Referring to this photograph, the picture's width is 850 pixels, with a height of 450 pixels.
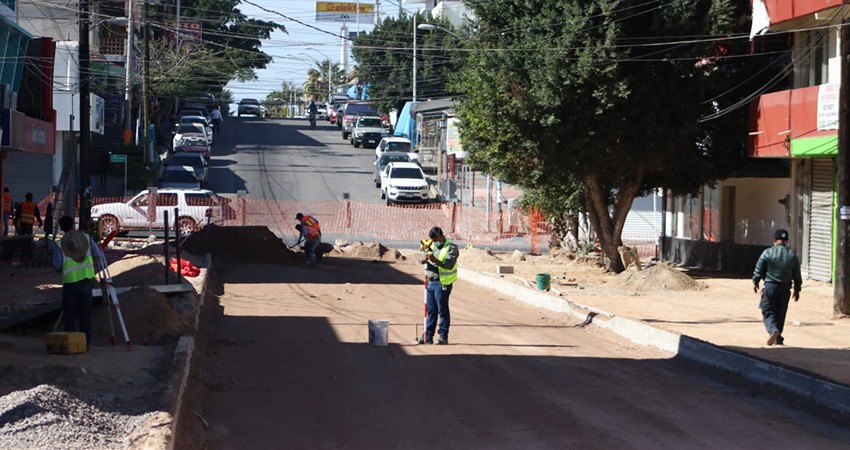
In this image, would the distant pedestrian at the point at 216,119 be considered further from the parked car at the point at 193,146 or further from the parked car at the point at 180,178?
the parked car at the point at 180,178

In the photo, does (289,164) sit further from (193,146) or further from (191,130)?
(193,146)

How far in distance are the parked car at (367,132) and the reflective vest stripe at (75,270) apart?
5216cm

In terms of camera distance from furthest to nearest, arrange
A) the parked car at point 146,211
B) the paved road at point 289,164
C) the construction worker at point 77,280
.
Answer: the paved road at point 289,164
the parked car at point 146,211
the construction worker at point 77,280

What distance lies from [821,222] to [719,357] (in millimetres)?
14387

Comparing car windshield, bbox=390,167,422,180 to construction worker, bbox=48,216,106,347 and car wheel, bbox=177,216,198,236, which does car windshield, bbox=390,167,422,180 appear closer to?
car wheel, bbox=177,216,198,236

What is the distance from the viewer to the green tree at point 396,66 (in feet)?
252

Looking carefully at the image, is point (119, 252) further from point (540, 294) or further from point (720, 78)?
point (720, 78)

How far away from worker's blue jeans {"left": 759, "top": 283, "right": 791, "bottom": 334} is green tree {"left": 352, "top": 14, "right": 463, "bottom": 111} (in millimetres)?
60376

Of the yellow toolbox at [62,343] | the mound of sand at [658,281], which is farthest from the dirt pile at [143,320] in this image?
the mound of sand at [658,281]

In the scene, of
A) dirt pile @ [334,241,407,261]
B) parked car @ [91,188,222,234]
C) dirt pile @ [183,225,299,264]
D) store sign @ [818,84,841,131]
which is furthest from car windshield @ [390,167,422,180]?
store sign @ [818,84,841,131]

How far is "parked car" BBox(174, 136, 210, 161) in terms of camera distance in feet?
176

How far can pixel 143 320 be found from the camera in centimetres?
1497

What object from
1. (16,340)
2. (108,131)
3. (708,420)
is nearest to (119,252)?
(16,340)

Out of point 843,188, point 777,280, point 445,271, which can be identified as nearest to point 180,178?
point 843,188
